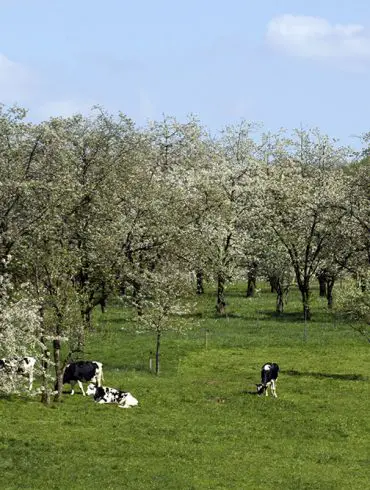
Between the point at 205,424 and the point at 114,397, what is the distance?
5.60 meters

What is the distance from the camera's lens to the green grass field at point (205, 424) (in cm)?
3192

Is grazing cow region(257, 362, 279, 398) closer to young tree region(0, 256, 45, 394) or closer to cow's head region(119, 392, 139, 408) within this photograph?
cow's head region(119, 392, 139, 408)

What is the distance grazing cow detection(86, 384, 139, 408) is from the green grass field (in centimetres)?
82

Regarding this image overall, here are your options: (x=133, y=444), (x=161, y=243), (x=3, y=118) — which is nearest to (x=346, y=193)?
(x=161, y=243)

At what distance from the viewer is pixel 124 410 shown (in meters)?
42.4

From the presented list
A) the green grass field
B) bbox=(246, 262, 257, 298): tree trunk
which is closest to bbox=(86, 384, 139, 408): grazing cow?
the green grass field

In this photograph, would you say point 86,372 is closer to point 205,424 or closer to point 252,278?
→ point 205,424

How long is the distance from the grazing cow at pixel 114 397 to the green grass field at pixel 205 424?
82 centimetres

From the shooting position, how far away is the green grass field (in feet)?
105

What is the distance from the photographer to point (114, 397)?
43.6 meters

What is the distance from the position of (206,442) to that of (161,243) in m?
38.5

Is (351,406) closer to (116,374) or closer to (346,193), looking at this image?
(116,374)

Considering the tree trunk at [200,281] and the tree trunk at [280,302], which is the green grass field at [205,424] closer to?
the tree trunk at [280,302]

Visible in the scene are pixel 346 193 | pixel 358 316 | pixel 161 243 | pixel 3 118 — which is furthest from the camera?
pixel 346 193
